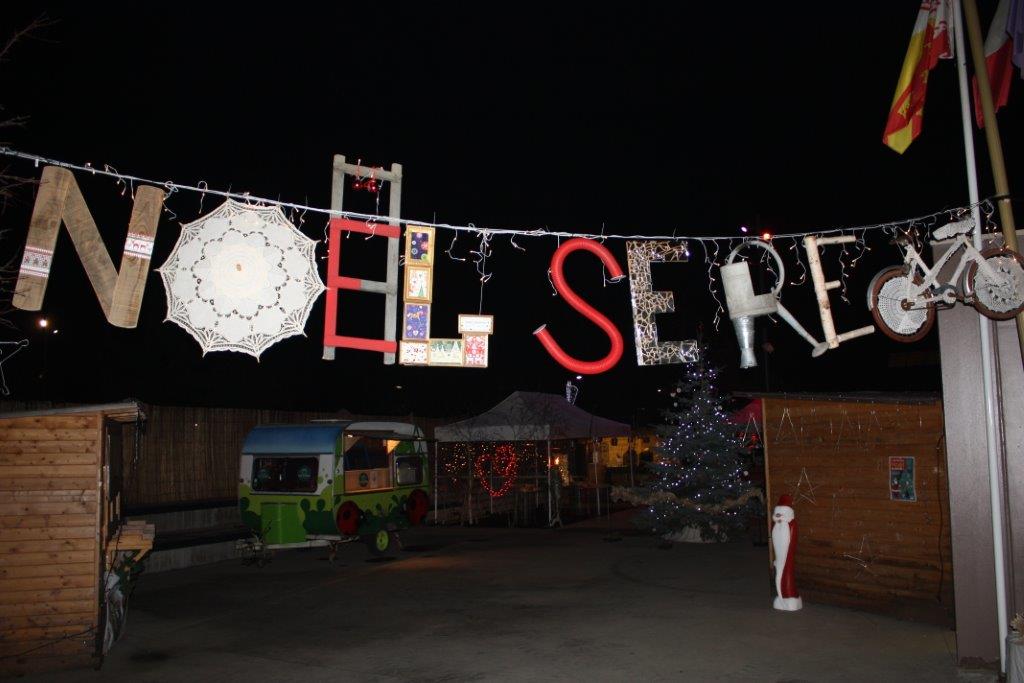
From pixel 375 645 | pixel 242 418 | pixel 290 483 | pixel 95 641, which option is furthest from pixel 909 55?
pixel 242 418

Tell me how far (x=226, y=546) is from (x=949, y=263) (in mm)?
13984

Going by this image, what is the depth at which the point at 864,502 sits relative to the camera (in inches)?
414

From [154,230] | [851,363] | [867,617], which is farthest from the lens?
[851,363]

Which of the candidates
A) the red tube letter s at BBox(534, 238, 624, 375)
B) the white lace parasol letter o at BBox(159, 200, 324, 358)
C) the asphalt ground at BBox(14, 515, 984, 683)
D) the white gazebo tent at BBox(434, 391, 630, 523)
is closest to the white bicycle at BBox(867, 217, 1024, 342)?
the red tube letter s at BBox(534, 238, 624, 375)

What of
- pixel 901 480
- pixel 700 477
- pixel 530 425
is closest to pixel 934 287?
pixel 901 480

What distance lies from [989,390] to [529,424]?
13.6 m

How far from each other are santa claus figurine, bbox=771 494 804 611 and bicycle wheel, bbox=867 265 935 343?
145 inches

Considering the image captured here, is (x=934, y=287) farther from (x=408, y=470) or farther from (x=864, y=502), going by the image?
(x=408, y=470)

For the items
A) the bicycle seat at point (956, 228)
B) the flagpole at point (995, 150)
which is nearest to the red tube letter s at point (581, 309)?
the bicycle seat at point (956, 228)

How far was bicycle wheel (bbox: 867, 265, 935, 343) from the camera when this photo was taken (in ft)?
25.9

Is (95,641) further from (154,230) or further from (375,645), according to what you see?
(154,230)

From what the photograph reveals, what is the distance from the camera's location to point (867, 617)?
1009cm

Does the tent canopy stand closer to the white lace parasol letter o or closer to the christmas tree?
the christmas tree

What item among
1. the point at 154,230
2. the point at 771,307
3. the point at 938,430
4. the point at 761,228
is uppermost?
the point at 761,228
